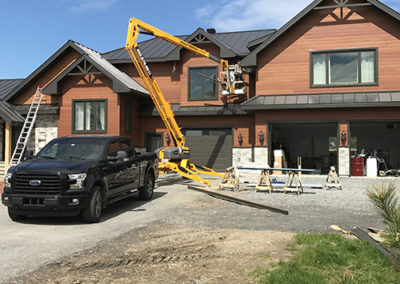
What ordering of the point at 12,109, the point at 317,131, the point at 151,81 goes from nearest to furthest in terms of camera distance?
the point at 151,81, the point at 12,109, the point at 317,131

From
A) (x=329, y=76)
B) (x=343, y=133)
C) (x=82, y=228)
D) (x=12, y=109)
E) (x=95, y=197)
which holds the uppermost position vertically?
(x=329, y=76)

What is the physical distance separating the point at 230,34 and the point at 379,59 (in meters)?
10.6

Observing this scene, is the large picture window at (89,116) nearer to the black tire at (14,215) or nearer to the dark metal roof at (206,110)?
the dark metal roof at (206,110)

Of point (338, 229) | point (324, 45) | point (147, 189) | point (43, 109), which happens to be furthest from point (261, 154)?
point (43, 109)

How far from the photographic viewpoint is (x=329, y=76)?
61.9 feet

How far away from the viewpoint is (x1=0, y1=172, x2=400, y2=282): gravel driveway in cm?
594

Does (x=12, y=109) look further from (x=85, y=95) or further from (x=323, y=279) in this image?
(x=323, y=279)

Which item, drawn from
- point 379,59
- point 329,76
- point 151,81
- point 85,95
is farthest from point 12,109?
point 379,59

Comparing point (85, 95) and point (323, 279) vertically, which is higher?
point (85, 95)

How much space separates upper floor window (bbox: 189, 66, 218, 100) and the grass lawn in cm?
1675

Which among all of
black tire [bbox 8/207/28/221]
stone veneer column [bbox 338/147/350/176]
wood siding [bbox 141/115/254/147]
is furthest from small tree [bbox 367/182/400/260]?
wood siding [bbox 141/115/254/147]

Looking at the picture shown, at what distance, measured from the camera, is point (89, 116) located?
21.0 meters

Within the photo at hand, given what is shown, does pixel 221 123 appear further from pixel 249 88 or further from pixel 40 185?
pixel 40 185

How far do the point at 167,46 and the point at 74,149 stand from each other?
55.8 feet
